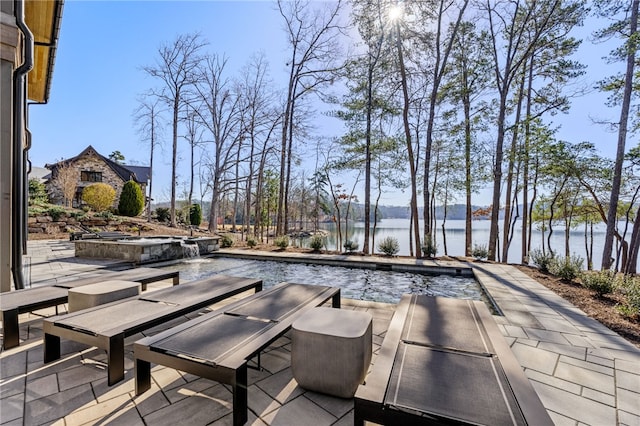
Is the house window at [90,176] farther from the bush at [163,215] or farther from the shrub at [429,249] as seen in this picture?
the shrub at [429,249]

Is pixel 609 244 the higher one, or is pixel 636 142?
pixel 636 142

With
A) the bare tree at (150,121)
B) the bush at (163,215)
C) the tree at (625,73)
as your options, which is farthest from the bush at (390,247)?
the bush at (163,215)

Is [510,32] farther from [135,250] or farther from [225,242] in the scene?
[135,250]

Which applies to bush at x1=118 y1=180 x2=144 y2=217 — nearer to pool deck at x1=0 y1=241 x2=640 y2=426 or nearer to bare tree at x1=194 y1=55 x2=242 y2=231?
bare tree at x1=194 y1=55 x2=242 y2=231

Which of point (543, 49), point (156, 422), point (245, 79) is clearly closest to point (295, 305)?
point (156, 422)

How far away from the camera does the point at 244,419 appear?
159 centimetres

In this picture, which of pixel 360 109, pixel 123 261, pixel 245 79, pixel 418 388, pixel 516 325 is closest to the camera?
pixel 418 388

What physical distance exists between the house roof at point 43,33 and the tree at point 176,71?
32.4ft

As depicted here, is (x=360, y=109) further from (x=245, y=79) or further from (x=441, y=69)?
(x=245, y=79)

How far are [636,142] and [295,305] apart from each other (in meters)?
10.9

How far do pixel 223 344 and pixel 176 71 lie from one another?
18132 millimetres

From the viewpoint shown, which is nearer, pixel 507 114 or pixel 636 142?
pixel 636 142

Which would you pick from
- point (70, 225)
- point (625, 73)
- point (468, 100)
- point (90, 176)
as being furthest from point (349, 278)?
point (90, 176)

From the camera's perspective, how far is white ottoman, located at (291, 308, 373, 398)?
5.75 ft
